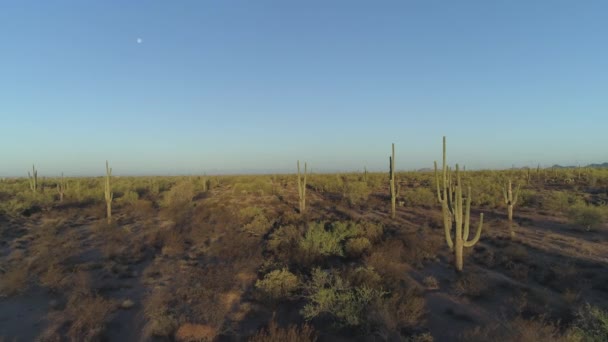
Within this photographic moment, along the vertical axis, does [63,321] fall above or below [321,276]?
below

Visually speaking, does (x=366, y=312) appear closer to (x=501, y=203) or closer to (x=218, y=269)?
(x=218, y=269)

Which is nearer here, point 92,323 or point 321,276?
point 92,323

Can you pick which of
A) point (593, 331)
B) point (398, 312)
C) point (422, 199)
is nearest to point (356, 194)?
point (422, 199)

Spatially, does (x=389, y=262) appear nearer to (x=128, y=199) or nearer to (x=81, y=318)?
(x=81, y=318)

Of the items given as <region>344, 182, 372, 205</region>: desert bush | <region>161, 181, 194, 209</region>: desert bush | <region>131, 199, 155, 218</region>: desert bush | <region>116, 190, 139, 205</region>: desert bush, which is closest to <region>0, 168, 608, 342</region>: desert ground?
<region>131, 199, 155, 218</region>: desert bush

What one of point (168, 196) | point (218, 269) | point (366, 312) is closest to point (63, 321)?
point (218, 269)
